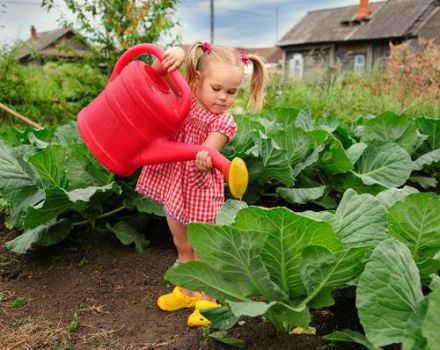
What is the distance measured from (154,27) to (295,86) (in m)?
3.71

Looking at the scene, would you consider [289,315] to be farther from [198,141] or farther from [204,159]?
[198,141]

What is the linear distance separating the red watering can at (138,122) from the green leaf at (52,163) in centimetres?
57

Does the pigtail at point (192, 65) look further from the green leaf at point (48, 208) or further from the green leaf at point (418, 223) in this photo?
the green leaf at point (418, 223)

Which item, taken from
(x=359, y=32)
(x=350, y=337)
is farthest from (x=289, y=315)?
(x=359, y=32)

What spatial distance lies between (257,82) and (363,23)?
3594cm

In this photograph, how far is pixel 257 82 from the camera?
2.64 meters

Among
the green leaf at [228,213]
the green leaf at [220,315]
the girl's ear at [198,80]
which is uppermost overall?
the girl's ear at [198,80]

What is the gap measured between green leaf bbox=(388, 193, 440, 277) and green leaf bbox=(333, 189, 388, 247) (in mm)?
51

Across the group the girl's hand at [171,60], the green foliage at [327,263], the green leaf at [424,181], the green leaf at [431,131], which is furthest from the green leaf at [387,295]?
the green leaf at [431,131]

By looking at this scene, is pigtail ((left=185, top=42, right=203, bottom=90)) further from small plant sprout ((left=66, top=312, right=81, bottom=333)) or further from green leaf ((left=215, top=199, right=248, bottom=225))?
small plant sprout ((left=66, top=312, right=81, bottom=333))

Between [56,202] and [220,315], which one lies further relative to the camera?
[56,202]

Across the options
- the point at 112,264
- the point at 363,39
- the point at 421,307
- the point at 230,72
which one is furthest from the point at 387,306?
the point at 363,39

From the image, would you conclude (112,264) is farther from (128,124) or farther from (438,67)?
(438,67)

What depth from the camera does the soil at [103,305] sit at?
6.75ft
